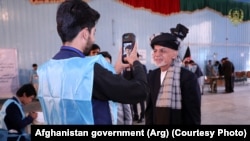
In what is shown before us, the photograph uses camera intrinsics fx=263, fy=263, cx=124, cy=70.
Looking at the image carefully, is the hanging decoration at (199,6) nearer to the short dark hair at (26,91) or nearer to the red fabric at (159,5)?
the red fabric at (159,5)

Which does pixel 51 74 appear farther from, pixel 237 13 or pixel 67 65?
pixel 237 13

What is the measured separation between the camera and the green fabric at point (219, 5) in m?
11.6

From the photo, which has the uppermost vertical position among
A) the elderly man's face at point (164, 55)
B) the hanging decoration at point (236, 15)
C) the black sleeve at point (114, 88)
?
the hanging decoration at point (236, 15)

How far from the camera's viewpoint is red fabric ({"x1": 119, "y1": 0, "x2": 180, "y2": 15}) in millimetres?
10303

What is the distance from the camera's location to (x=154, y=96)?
6.68 feet

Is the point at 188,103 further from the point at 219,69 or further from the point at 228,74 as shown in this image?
the point at 219,69

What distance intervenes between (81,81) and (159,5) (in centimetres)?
Answer: 1027

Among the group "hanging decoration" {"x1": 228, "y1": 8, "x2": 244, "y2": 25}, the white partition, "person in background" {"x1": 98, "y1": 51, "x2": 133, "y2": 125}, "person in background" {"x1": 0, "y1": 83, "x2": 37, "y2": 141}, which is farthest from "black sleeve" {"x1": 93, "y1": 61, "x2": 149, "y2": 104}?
"hanging decoration" {"x1": 228, "y1": 8, "x2": 244, "y2": 25}

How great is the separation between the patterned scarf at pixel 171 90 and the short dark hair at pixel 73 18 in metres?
0.94

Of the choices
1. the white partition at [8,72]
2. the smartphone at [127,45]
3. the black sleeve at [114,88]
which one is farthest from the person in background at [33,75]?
the black sleeve at [114,88]

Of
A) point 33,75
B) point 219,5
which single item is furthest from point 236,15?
point 33,75

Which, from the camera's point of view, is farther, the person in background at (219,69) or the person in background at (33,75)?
the person in background at (219,69)

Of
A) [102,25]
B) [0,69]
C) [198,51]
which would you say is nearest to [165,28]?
[198,51]

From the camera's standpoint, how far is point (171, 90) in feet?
6.27
